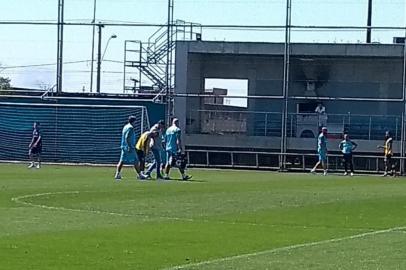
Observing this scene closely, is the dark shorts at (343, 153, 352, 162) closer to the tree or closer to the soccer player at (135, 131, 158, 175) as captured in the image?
the soccer player at (135, 131, 158, 175)

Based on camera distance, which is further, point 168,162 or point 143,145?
point 168,162

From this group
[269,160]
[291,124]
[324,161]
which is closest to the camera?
[324,161]

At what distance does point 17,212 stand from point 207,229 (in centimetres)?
357

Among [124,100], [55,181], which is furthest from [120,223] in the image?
[124,100]

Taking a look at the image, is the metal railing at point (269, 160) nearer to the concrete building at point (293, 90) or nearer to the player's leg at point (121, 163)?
the concrete building at point (293, 90)

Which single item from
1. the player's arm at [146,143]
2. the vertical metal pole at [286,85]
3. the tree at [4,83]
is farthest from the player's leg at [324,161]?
the tree at [4,83]

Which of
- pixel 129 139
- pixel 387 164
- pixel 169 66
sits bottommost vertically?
pixel 387 164

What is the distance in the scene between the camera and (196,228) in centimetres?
1582

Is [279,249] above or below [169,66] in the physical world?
below

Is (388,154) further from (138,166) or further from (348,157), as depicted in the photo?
(138,166)

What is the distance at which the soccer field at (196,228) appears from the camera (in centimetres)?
1205


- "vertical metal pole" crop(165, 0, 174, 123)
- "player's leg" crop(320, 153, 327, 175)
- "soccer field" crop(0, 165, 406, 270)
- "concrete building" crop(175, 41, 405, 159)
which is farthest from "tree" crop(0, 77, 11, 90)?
"soccer field" crop(0, 165, 406, 270)

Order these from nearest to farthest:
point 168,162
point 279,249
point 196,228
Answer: point 279,249
point 196,228
point 168,162

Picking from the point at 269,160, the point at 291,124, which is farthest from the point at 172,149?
the point at 291,124
